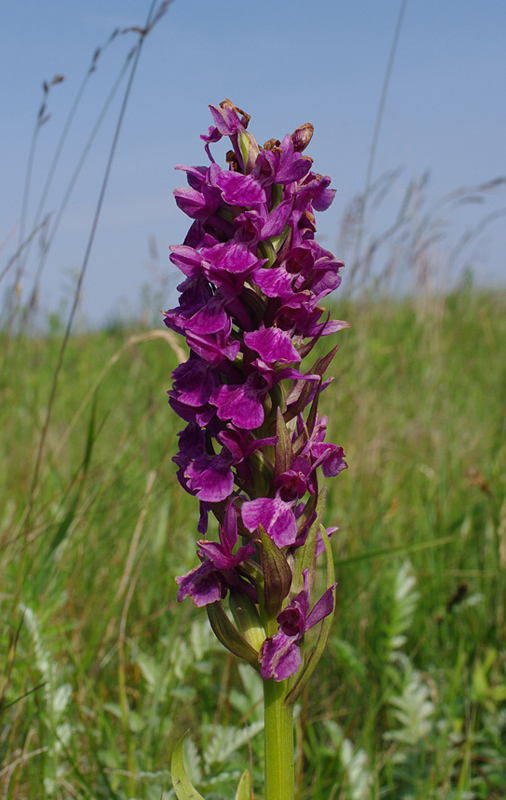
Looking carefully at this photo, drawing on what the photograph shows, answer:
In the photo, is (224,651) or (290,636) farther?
(224,651)

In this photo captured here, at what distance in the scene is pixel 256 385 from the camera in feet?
3.69

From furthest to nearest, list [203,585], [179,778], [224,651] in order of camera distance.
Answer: [224,651] < [203,585] < [179,778]

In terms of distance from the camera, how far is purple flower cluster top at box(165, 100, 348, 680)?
3.61 feet

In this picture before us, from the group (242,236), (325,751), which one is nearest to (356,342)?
(325,751)

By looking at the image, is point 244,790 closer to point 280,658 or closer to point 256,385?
point 280,658

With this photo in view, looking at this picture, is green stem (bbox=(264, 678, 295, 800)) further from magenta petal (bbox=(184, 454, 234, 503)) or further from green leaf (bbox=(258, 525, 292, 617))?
magenta petal (bbox=(184, 454, 234, 503))

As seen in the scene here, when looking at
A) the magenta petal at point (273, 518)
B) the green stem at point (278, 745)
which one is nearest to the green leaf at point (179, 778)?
the green stem at point (278, 745)

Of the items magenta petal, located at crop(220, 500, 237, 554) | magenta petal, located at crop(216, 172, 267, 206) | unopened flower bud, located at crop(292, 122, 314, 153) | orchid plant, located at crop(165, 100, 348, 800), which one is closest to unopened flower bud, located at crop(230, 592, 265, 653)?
orchid plant, located at crop(165, 100, 348, 800)

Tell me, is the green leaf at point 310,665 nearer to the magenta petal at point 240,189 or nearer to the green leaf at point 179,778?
the green leaf at point 179,778

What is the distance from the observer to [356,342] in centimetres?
356

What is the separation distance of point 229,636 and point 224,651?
1.37m

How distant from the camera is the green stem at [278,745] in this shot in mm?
1105

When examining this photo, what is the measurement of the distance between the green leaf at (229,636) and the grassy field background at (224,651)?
0.28 metres

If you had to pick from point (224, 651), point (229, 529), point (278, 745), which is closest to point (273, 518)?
point (229, 529)
